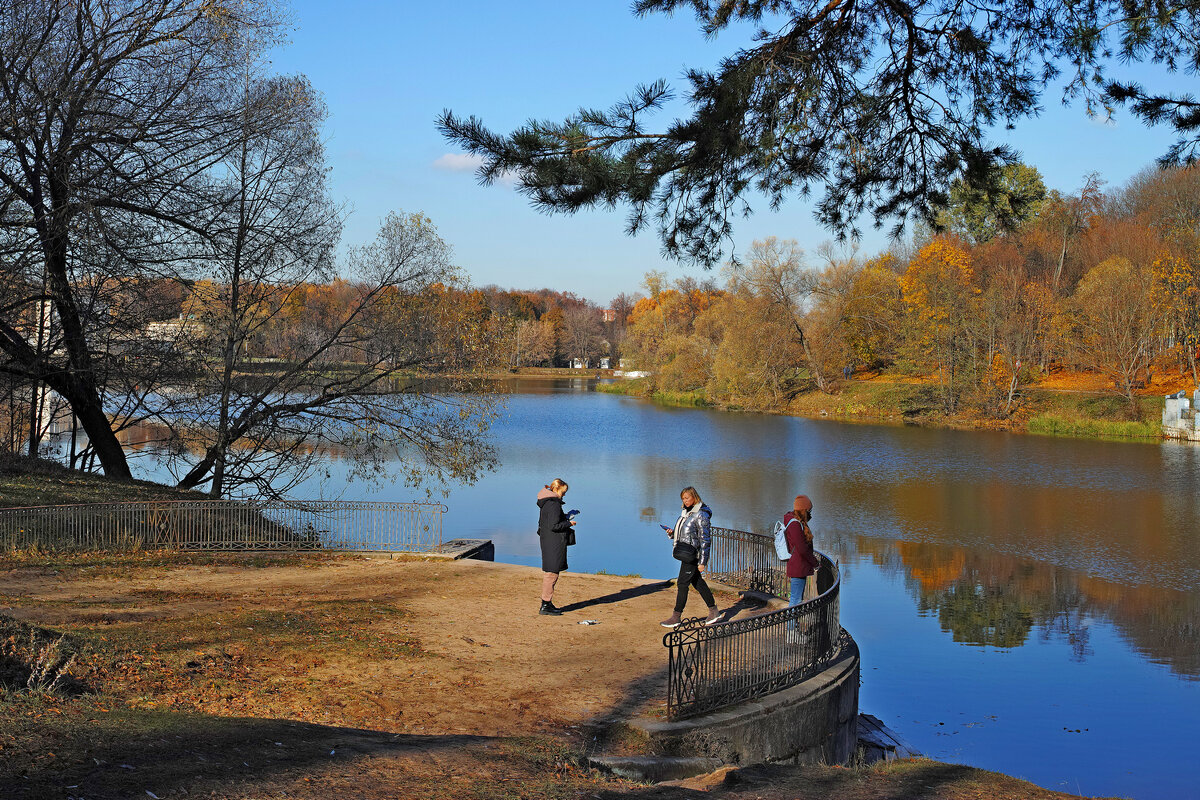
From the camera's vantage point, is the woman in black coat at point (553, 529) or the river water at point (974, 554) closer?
the woman in black coat at point (553, 529)

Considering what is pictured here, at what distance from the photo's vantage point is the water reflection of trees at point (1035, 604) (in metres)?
17.4

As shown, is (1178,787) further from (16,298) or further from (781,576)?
(16,298)

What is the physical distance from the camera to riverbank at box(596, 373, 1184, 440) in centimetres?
5397

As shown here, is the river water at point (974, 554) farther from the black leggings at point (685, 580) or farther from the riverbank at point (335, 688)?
the black leggings at point (685, 580)

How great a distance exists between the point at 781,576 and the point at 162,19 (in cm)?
1515

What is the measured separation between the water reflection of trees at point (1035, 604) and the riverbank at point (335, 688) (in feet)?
25.6

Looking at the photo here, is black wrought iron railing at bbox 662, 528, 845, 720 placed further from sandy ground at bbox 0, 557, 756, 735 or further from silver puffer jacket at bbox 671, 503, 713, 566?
silver puffer jacket at bbox 671, 503, 713, 566

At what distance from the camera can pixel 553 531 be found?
12680 mm

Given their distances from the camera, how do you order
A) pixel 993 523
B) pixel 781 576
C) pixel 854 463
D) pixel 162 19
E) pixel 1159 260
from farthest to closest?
pixel 1159 260, pixel 854 463, pixel 993 523, pixel 162 19, pixel 781 576

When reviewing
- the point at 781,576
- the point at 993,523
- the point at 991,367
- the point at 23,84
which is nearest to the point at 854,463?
the point at 993,523

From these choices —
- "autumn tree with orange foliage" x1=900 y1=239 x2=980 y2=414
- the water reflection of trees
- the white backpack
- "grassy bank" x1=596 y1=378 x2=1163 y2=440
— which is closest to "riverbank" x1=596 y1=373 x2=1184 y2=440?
"grassy bank" x1=596 y1=378 x2=1163 y2=440

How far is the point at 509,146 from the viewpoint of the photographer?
27.4ft

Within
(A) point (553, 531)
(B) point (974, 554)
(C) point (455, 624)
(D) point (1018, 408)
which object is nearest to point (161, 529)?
(C) point (455, 624)

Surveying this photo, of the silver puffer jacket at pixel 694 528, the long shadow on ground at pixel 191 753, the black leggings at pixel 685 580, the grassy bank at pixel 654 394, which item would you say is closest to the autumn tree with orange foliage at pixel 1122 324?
the grassy bank at pixel 654 394
